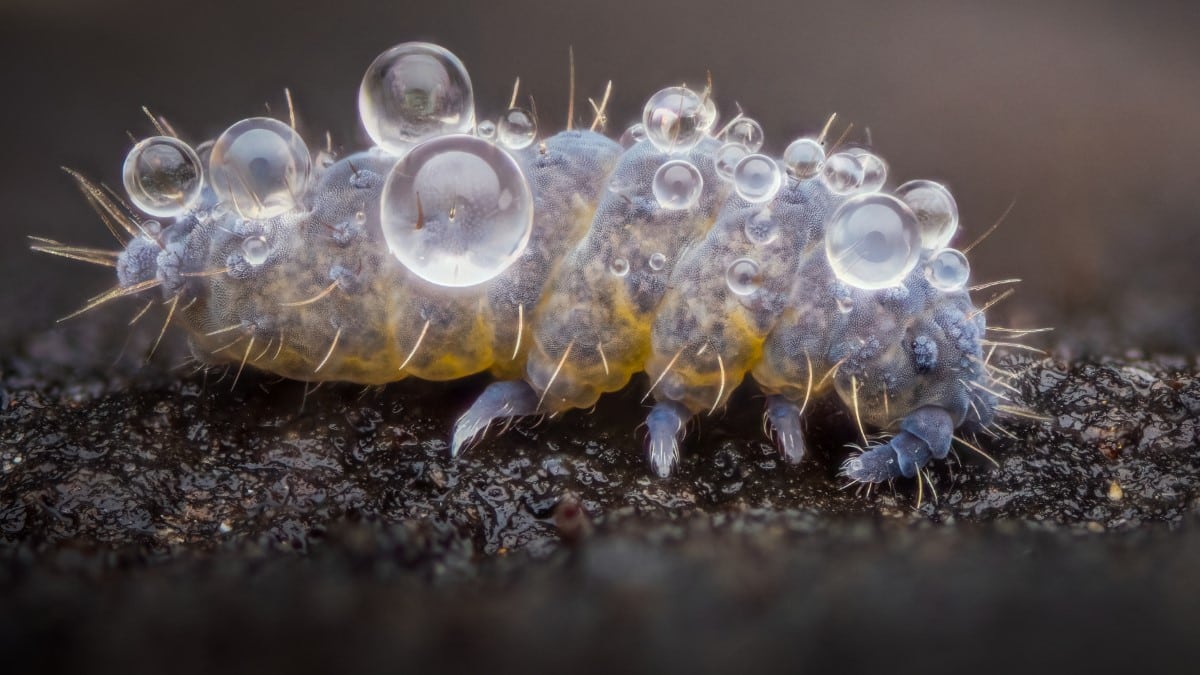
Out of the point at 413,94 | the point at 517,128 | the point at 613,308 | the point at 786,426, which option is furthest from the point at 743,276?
the point at 413,94

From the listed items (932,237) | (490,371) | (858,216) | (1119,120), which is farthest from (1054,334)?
(490,371)

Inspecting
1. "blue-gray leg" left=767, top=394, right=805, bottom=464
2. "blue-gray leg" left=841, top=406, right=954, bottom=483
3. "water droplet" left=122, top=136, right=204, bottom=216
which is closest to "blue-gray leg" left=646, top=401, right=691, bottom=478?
"blue-gray leg" left=767, top=394, right=805, bottom=464

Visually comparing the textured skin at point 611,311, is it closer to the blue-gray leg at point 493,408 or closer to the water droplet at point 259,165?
the blue-gray leg at point 493,408

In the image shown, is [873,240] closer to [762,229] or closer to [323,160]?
[762,229]

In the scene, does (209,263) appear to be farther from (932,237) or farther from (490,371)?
(932,237)

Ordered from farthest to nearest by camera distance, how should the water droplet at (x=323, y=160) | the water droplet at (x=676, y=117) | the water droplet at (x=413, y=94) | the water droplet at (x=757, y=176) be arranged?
the water droplet at (x=323, y=160) → the water droplet at (x=676, y=117) → the water droplet at (x=757, y=176) → the water droplet at (x=413, y=94)

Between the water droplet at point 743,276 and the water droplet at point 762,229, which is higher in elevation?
the water droplet at point 762,229

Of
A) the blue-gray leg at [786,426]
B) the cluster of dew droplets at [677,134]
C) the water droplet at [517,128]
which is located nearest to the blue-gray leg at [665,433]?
the blue-gray leg at [786,426]
